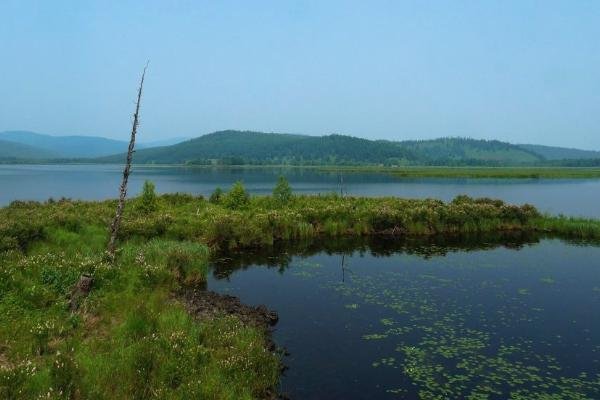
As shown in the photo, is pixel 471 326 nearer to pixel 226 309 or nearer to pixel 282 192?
pixel 226 309

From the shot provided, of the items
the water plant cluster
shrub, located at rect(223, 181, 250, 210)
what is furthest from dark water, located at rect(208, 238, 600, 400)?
shrub, located at rect(223, 181, 250, 210)

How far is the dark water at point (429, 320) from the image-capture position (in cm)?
1535

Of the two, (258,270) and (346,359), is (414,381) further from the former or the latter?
(258,270)

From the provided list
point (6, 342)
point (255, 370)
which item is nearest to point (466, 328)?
point (255, 370)

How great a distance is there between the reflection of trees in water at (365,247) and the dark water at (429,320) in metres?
0.35

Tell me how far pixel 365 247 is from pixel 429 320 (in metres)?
18.6

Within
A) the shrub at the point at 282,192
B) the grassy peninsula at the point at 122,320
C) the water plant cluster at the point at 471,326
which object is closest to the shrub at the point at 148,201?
the grassy peninsula at the point at 122,320

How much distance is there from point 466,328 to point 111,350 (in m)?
15.1

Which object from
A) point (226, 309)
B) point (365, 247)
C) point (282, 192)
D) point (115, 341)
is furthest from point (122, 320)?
point (282, 192)

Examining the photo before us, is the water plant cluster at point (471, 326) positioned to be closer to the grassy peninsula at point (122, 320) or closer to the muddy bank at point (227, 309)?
the muddy bank at point (227, 309)

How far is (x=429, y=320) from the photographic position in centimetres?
2112

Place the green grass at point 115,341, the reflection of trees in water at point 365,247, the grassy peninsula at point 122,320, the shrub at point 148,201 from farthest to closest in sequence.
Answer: the shrub at point 148,201 → the reflection of trees in water at point 365,247 → the grassy peninsula at point 122,320 → the green grass at point 115,341

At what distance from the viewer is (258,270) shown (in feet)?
103

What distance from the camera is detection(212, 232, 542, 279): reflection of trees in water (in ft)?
109
